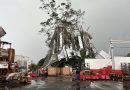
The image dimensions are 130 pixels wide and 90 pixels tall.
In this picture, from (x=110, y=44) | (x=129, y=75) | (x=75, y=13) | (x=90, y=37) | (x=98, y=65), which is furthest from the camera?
(x=75, y=13)

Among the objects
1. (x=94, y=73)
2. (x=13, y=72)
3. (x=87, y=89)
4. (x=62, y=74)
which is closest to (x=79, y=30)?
(x=62, y=74)

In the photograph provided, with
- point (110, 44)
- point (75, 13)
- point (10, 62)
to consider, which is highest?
point (75, 13)

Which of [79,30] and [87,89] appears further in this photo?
[79,30]

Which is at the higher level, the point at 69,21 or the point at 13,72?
the point at 69,21

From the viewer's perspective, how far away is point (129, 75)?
3812 cm

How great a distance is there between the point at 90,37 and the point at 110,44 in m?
17.8

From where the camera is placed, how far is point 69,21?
68.3 meters

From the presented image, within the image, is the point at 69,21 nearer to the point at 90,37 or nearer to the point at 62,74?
the point at 90,37

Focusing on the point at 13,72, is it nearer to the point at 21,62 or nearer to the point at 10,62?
the point at 10,62

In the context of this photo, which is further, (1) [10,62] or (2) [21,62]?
(2) [21,62]

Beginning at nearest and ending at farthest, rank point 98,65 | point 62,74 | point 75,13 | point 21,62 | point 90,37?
point 21,62, point 98,65, point 62,74, point 90,37, point 75,13

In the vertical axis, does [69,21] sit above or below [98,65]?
above

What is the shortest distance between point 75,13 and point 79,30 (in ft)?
16.1

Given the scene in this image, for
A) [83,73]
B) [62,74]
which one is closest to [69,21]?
[62,74]
